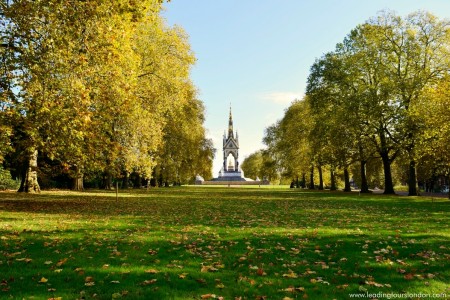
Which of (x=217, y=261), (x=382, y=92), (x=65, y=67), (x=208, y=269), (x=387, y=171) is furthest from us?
(x=387, y=171)

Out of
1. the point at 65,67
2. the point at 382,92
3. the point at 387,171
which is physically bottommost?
the point at 387,171

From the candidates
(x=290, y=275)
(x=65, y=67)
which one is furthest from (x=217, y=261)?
(x=65, y=67)

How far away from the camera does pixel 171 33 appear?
114 ft

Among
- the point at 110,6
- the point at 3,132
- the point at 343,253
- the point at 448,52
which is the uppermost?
the point at 448,52

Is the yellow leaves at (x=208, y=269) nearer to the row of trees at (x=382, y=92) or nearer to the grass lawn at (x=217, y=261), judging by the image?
the grass lawn at (x=217, y=261)

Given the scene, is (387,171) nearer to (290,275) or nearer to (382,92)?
(382,92)

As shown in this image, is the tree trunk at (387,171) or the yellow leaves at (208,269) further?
the tree trunk at (387,171)

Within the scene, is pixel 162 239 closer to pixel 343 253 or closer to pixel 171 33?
pixel 343 253

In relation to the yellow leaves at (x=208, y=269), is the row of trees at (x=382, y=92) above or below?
above

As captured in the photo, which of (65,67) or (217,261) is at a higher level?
(65,67)

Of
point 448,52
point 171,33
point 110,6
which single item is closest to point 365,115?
point 448,52

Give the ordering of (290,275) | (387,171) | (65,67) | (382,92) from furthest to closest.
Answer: (387,171), (382,92), (65,67), (290,275)

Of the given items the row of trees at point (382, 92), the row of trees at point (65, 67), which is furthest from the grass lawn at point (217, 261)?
the row of trees at point (382, 92)

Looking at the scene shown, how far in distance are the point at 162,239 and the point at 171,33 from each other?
91.8 ft
